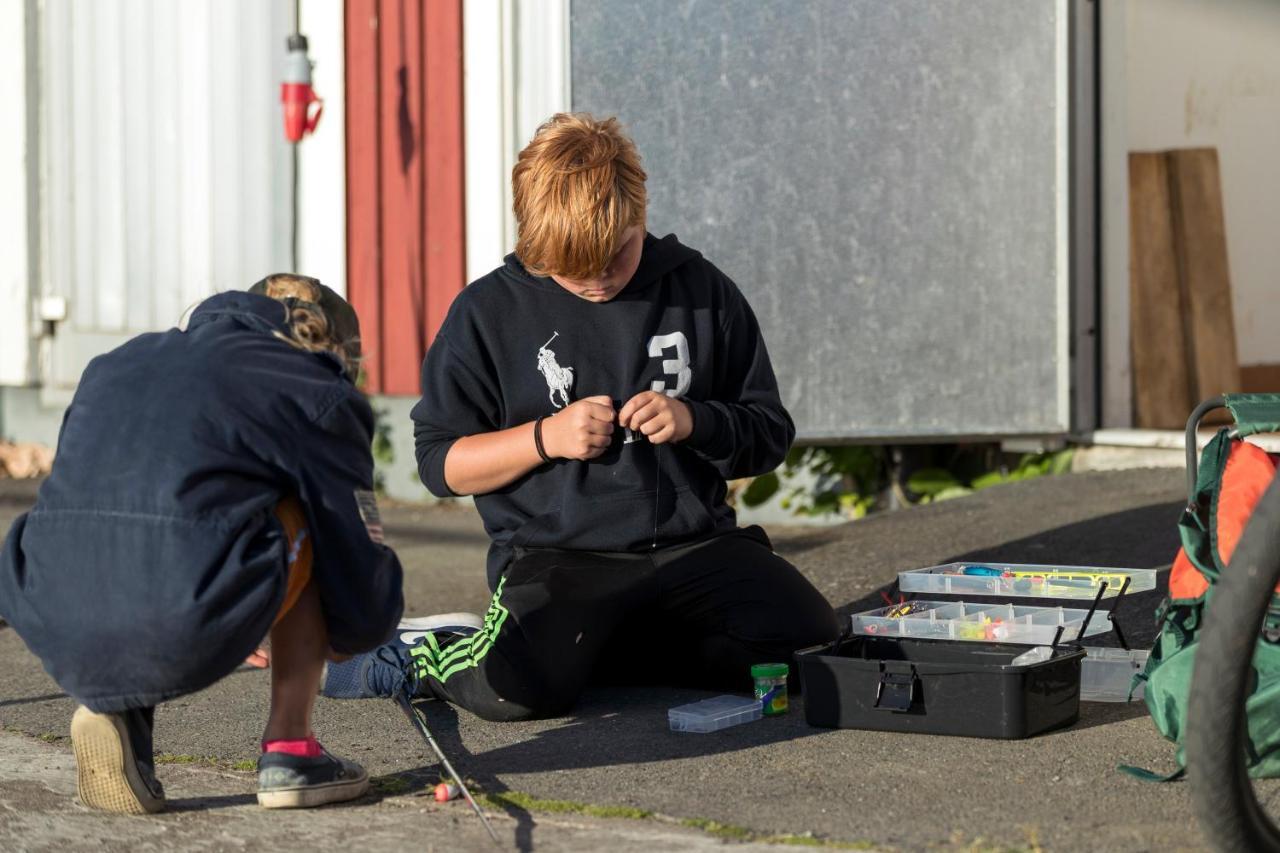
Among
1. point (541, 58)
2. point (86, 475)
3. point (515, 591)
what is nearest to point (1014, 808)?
point (515, 591)

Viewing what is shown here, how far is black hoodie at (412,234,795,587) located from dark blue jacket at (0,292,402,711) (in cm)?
98

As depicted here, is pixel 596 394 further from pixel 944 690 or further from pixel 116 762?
pixel 116 762

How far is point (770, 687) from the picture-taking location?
12.9ft

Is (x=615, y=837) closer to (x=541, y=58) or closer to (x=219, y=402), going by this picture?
(x=219, y=402)

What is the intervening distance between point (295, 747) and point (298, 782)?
0.07 metres

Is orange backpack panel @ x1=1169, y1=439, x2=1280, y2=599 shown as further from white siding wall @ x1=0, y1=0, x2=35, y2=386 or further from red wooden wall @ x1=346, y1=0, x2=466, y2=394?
white siding wall @ x1=0, y1=0, x2=35, y2=386

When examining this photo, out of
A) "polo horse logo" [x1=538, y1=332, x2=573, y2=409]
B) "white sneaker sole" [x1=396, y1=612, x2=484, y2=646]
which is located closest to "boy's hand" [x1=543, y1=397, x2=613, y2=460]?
"polo horse logo" [x1=538, y1=332, x2=573, y2=409]

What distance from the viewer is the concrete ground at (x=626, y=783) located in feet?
9.74

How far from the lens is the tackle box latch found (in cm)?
362

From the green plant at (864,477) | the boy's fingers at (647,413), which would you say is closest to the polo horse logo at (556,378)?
the boy's fingers at (647,413)

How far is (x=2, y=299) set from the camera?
9812 mm

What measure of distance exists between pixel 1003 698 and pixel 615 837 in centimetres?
99

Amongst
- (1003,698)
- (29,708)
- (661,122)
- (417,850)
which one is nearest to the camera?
(417,850)

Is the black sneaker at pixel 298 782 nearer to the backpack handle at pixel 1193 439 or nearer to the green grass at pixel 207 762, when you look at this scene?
the green grass at pixel 207 762
